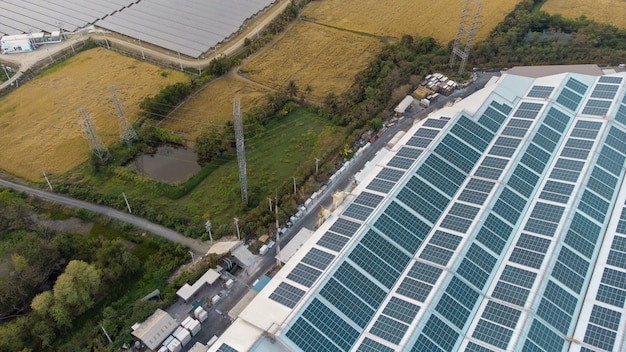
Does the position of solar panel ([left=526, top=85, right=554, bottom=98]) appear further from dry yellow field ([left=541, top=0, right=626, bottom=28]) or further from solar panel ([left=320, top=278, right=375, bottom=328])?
dry yellow field ([left=541, top=0, right=626, bottom=28])

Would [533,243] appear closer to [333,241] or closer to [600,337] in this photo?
[600,337]

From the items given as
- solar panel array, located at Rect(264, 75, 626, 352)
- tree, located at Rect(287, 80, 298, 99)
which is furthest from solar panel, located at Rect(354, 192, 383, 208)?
tree, located at Rect(287, 80, 298, 99)

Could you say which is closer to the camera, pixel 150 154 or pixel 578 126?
pixel 578 126

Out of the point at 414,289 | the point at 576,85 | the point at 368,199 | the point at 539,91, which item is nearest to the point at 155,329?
the point at 368,199

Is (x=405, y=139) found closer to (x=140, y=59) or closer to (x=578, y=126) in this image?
(x=578, y=126)

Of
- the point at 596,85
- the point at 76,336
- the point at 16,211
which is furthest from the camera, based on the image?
the point at 596,85

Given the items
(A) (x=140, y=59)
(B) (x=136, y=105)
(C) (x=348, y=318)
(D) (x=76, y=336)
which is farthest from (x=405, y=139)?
(A) (x=140, y=59)
